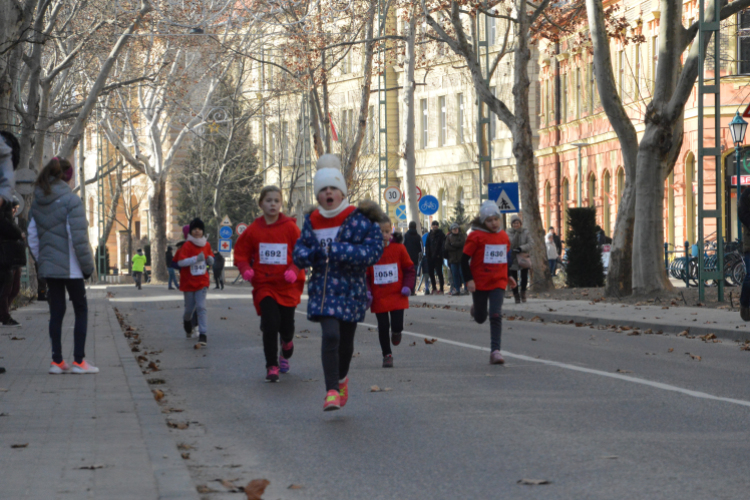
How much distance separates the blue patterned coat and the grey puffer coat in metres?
3.03

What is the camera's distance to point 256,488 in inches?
246

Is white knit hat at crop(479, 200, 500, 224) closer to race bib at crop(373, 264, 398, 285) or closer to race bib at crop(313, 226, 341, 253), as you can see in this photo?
race bib at crop(373, 264, 398, 285)

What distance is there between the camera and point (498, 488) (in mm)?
6227

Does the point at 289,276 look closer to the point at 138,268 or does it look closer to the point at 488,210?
the point at 488,210

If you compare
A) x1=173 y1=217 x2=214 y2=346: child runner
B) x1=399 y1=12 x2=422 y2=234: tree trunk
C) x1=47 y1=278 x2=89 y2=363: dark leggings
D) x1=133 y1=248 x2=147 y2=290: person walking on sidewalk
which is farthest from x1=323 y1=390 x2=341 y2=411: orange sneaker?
x1=133 y1=248 x2=147 y2=290: person walking on sidewalk

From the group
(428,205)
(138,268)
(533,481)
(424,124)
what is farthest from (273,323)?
(424,124)

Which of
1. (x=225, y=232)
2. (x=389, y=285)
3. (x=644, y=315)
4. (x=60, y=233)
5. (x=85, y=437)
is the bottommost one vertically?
(x=85, y=437)

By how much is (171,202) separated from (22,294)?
172 ft

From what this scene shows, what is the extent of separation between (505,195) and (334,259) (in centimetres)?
2016

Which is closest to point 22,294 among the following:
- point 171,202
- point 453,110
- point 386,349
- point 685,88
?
point 685,88

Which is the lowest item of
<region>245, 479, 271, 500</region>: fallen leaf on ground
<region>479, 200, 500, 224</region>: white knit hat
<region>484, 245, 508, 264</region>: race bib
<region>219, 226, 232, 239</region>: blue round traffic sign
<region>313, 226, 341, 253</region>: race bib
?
<region>245, 479, 271, 500</region>: fallen leaf on ground

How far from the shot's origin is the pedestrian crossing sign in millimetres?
28141

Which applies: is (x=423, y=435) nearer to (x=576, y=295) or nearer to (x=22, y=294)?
(x=576, y=295)

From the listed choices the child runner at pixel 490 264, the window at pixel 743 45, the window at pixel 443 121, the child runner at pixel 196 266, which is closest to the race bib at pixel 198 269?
the child runner at pixel 196 266
